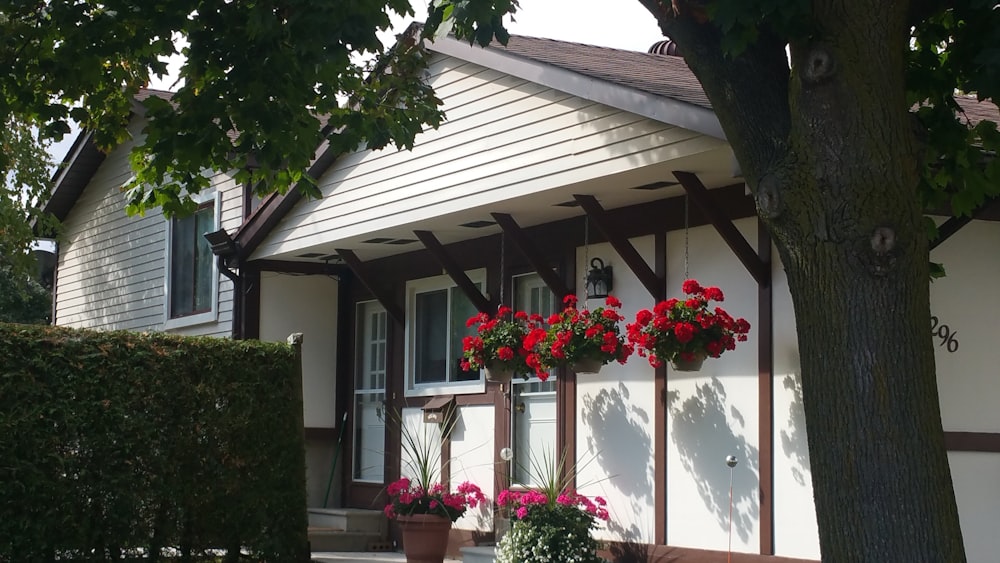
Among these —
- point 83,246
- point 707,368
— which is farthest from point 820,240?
point 83,246

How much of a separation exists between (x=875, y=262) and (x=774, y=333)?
4.06 meters

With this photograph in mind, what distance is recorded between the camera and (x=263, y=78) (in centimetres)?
752

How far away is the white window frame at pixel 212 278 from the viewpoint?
51.0ft

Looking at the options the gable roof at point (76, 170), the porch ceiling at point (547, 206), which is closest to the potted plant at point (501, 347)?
the porch ceiling at point (547, 206)

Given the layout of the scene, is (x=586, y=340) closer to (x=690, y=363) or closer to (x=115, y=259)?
(x=690, y=363)

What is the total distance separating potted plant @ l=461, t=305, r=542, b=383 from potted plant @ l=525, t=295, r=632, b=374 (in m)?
0.52

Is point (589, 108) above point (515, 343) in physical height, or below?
above

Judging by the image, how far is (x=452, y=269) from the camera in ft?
40.0

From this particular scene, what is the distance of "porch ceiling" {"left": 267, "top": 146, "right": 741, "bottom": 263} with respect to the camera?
907 cm

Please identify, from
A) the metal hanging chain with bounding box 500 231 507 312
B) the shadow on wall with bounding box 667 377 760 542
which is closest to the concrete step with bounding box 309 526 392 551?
the metal hanging chain with bounding box 500 231 507 312

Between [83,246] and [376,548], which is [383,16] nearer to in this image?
[376,548]

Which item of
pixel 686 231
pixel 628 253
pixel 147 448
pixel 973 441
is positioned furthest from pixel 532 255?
pixel 973 441

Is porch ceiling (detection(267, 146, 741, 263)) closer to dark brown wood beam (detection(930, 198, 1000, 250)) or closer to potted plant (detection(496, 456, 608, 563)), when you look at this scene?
dark brown wood beam (detection(930, 198, 1000, 250))

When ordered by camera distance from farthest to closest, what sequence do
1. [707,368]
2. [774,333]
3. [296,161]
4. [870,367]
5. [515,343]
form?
[515,343]
[707,368]
[774,333]
[296,161]
[870,367]
